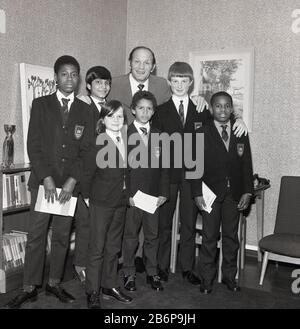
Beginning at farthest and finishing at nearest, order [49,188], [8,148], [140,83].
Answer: [140,83]
[8,148]
[49,188]

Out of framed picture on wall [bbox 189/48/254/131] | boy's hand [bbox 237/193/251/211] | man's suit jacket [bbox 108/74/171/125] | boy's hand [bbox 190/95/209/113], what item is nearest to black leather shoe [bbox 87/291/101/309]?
boy's hand [bbox 237/193/251/211]

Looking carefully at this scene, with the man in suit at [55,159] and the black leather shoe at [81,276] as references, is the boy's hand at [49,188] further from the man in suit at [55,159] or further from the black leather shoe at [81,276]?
the black leather shoe at [81,276]

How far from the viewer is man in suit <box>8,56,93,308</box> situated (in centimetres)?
278

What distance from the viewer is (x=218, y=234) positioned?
3135 mm

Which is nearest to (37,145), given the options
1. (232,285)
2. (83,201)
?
(83,201)

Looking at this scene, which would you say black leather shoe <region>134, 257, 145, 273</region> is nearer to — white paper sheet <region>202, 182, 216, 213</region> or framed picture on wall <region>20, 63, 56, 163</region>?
white paper sheet <region>202, 182, 216, 213</region>

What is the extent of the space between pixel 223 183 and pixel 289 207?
0.84 meters

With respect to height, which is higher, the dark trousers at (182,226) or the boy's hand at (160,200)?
the boy's hand at (160,200)

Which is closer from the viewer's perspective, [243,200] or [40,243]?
[40,243]

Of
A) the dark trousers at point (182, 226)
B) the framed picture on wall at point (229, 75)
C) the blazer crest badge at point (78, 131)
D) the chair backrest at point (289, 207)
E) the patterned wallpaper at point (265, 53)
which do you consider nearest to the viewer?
the blazer crest badge at point (78, 131)

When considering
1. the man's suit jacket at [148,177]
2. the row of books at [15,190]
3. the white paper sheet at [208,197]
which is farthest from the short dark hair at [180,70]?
the row of books at [15,190]

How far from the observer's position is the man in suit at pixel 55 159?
2.78 metres

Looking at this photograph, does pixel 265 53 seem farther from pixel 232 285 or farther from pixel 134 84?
pixel 232 285
